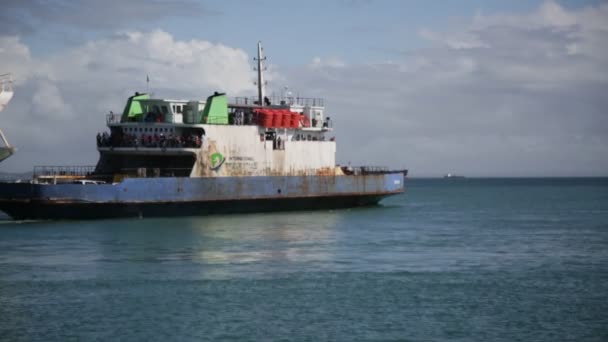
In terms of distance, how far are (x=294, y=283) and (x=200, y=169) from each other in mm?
17166

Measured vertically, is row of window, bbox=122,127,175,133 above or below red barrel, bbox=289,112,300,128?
below

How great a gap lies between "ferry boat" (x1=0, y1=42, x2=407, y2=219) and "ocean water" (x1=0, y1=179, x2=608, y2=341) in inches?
40.0

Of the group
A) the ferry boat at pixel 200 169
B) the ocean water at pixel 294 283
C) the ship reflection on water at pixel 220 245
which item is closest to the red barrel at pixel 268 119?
the ferry boat at pixel 200 169

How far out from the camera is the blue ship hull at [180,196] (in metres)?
35.8

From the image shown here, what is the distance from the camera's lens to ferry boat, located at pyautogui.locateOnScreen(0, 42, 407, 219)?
1435 inches

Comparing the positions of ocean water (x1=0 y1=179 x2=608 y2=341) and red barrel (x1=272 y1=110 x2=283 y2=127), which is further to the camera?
red barrel (x1=272 y1=110 x2=283 y2=127)

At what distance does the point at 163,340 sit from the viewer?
56.6 ft

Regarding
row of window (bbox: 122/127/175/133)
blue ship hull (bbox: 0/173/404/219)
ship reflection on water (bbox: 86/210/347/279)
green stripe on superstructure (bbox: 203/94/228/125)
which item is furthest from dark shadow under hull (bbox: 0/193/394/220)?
green stripe on superstructure (bbox: 203/94/228/125)

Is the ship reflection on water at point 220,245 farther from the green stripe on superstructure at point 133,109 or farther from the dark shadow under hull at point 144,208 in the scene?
the green stripe on superstructure at point 133,109

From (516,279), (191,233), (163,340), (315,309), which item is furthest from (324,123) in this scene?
(163,340)

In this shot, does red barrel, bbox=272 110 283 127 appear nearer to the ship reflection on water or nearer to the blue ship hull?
the blue ship hull

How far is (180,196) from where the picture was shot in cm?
3841

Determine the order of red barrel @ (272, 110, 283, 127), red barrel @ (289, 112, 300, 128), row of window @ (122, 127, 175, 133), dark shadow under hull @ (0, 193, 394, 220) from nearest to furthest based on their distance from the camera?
dark shadow under hull @ (0, 193, 394, 220), row of window @ (122, 127, 175, 133), red barrel @ (272, 110, 283, 127), red barrel @ (289, 112, 300, 128)

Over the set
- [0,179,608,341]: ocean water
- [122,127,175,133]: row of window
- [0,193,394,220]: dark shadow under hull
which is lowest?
[0,179,608,341]: ocean water
